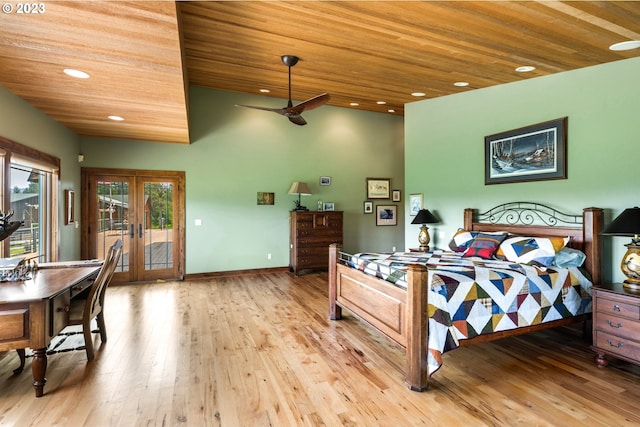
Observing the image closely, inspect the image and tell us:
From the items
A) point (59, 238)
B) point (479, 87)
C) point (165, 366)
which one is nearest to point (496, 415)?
point (165, 366)

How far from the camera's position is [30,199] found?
4031mm

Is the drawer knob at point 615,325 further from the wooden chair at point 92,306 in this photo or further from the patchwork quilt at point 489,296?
the wooden chair at point 92,306

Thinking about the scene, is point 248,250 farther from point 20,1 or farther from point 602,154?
point 602,154

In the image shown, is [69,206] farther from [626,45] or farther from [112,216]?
[626,45]

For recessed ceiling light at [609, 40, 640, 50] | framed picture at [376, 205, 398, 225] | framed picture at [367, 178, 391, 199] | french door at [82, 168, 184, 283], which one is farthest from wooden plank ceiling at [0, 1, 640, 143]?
framed picture at [376, 205, 398, 225]

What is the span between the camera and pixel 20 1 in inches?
71.3

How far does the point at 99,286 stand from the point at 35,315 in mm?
712

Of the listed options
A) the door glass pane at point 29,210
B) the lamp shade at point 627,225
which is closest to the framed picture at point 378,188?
the lamp shade at point 627,225

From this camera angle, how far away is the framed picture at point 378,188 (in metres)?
7.52

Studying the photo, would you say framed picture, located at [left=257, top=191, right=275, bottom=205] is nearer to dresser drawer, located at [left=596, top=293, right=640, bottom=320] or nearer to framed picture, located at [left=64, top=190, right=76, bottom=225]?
framed picture, located at [left=64, top=190, right=76, bottom=225]

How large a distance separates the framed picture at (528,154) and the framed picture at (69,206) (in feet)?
20.0

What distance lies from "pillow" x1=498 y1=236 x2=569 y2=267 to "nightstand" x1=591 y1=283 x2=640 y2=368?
1.70 ft

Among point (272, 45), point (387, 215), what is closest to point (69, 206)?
point (272, 45)

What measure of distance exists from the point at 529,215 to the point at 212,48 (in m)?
4.40
